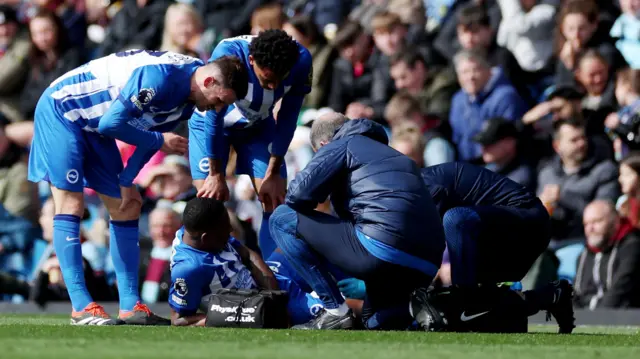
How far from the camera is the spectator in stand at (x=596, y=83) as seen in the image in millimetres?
12648

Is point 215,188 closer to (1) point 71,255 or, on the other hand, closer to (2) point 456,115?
(1) point 71,255

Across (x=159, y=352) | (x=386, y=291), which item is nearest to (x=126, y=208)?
(x=386, y=291)

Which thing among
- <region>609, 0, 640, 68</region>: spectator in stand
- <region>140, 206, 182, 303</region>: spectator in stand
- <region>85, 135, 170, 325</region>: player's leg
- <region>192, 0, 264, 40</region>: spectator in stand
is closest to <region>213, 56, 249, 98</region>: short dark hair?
<region>85, 135, 170, 325</region>: player's leg

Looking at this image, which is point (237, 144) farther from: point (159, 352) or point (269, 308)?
point (159, 352)

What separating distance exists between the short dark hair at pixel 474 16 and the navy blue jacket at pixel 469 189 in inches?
180

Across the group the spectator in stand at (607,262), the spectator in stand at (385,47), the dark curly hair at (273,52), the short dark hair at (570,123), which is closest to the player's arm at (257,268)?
the dark curly hair at (273,52)

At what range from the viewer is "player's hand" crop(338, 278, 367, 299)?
9.70m

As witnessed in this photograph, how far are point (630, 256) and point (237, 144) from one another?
3412 millimetres

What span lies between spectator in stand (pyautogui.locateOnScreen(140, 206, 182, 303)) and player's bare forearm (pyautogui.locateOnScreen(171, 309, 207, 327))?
342 cm

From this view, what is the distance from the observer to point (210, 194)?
30.5 ft

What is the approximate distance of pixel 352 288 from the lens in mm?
9750

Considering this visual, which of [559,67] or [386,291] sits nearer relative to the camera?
[386,291]

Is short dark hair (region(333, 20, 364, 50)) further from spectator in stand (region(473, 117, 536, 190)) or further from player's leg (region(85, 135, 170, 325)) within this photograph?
player's leg (region(85, 135, 170, 325))

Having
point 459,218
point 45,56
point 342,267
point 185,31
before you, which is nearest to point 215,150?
point 342,267
